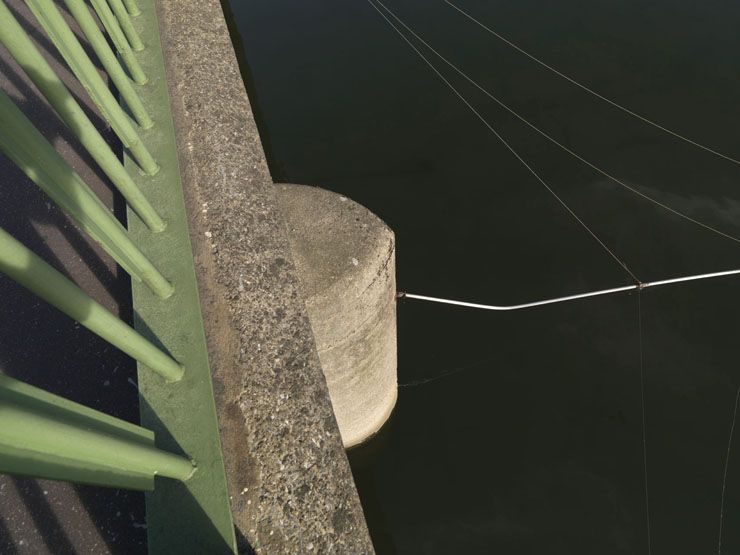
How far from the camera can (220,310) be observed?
9.69ft

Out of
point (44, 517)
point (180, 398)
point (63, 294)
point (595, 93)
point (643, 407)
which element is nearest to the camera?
point (63, 294)

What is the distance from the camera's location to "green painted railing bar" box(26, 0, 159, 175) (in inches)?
104

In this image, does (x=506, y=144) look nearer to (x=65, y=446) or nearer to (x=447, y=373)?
(x=447, y=373)

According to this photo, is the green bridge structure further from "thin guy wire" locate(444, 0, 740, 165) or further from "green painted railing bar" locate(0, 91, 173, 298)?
"thin guy wire" locate(444, 0, 740, 165)

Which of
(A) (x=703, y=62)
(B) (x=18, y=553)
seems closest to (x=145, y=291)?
(B) (x=18, y=553)

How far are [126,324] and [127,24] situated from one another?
2.83m

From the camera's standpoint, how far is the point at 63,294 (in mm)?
1855

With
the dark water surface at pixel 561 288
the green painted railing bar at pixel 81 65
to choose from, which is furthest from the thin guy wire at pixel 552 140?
the green painted railing bar at pixel 81 65

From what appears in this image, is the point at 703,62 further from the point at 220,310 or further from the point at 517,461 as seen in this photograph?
the point at 220,310

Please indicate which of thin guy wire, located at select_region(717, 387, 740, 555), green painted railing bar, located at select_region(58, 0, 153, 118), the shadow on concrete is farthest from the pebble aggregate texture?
thin guy wire, located at select_region(717, 387, 740, 555)

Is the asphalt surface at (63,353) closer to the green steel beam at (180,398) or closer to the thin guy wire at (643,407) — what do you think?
the green steel beam at (180,398)

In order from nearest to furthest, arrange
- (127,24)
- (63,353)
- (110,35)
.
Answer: (63,353) → (110,35) → (127,24)

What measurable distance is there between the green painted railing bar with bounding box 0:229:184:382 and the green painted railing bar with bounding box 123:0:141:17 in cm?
348

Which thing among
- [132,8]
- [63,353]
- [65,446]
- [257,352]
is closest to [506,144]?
[132,8]
